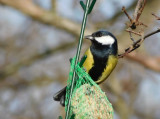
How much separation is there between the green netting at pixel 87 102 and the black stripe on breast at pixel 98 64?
415 mm

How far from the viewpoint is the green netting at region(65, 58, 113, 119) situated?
3.24m

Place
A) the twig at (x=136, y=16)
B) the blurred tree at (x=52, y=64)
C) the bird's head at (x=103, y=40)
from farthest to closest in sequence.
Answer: the blurred tree at (x=52, y=64) < the bird's head at (x=103, y=40) < the twig at (x=136, y=16)

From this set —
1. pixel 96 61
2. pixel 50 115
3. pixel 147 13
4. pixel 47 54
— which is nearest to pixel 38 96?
pixel 50 115

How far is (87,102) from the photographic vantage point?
3.28 meters

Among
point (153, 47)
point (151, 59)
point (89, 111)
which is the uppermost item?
point (153, 47)

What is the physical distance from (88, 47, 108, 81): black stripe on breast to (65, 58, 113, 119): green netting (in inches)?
16.3

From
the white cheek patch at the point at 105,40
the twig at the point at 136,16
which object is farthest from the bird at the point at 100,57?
the twig at the point at 136,16

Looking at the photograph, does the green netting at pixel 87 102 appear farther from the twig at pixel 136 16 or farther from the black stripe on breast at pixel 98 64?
the twig at pixel 136 16

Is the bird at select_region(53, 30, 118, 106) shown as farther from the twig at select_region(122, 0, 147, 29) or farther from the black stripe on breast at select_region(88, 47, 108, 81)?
the twig at select_region(122, 0, 147, 29)

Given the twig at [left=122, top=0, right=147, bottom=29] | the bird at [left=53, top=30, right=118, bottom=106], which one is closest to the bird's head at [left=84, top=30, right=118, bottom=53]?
the bird at [left=53, top=30, right=118, bottom=106]

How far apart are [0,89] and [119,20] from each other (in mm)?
3254

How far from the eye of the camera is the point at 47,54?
7.58 metres

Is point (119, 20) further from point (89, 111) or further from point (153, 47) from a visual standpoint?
point (89, 111)

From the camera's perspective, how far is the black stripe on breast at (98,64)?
150 inches
